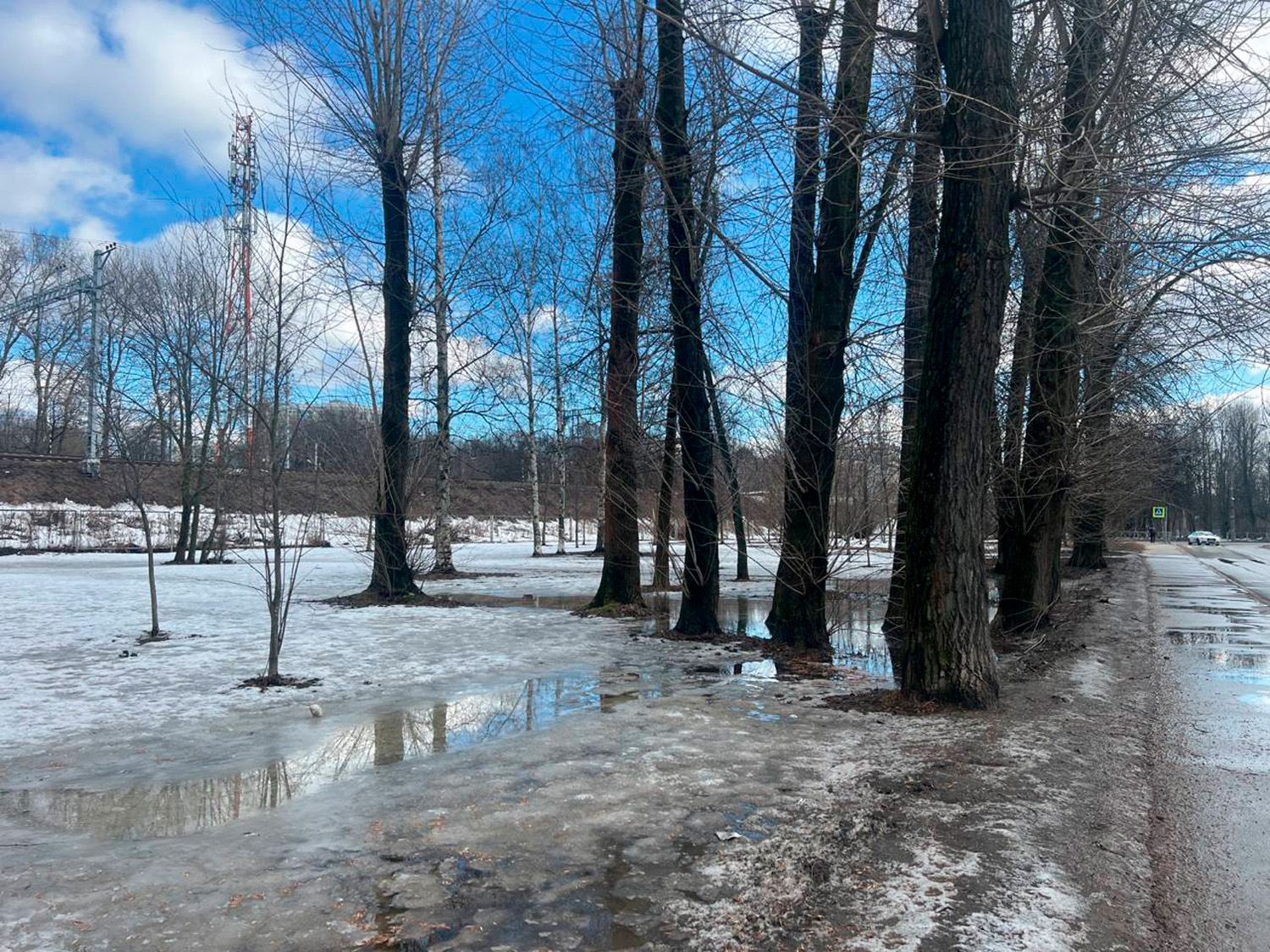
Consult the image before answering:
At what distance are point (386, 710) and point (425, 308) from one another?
12427 millimetres

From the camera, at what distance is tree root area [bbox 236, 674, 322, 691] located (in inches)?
312

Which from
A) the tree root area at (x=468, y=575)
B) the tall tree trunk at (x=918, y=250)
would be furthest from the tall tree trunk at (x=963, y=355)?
the tree root area at (x=468, y=575)

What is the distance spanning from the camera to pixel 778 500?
10.2 metres

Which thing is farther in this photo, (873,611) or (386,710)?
(873,611)

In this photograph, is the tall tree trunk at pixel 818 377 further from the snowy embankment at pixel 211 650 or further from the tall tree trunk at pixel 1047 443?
the tall tree trunk at pixel 1047 443

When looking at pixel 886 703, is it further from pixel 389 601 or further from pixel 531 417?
pixel 531 417

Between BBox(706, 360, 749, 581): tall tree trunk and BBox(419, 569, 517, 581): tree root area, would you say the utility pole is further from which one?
BBox(706, 360, 749, 581): tall tree trunk

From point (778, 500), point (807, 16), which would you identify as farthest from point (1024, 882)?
point (807, 16)

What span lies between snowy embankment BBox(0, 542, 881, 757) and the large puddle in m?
0.92

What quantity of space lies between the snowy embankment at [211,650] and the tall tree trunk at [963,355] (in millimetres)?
3687

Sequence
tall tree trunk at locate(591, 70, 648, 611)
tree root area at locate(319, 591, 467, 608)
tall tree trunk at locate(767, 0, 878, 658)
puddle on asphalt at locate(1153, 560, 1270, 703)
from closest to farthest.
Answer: tall tree trunk at locate(767, 0, 878, 658) < puddle on asphalt at locate(1153, 560, 1270, 703) < tall tree trunk at locate(591, 70, 648, 611) < tree root area at locate(319, 591, 467, 608)

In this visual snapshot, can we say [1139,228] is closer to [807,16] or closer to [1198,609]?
[807,16]

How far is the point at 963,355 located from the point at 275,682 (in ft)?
22.4

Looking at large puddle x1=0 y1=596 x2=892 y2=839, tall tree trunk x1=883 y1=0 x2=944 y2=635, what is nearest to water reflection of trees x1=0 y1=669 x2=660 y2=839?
large puddle x1=0 y1=596 x2=892 y2=839
